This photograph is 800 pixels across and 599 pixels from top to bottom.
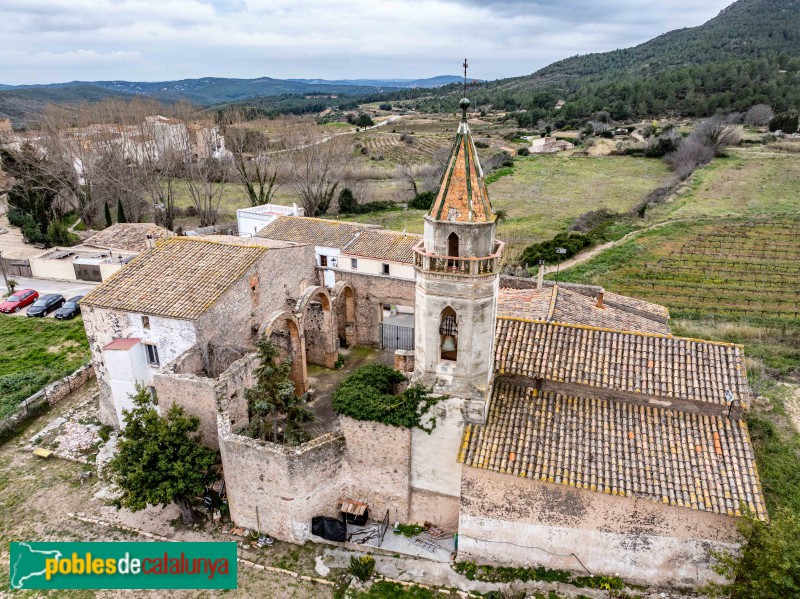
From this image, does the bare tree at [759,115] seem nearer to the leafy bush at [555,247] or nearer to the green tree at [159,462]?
the leafy bush at [555,247]

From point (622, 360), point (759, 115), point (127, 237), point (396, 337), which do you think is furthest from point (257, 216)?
point (759, 115)

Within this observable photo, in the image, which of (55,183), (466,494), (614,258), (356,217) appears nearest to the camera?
(466,494)

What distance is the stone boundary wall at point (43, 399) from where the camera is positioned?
24.5 m

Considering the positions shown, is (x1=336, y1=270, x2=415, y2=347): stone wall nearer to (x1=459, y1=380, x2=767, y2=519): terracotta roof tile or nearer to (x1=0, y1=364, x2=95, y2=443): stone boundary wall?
(x1=459, y1=380, x2=767, y2=519): terracotta roof tile

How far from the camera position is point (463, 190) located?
48.6ft

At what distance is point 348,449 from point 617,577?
923 centimetres

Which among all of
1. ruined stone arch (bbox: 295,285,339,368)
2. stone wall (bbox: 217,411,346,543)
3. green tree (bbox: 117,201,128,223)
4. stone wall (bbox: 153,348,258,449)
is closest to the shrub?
green tree (bbox: 117,201,128,223)

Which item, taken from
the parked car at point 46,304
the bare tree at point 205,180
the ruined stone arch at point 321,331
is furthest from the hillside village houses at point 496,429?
the bare tree at point 205,180

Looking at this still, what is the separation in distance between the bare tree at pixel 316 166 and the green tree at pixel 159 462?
45.8 m

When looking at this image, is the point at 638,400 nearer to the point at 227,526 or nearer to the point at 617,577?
the point at 617,577

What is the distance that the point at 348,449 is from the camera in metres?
18.2

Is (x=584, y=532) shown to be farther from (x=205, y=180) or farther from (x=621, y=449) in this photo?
(x=205, y=180)

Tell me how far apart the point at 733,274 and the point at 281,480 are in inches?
1531

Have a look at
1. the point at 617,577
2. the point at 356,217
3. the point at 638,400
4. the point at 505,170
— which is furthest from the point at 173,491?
the point at 505,170
